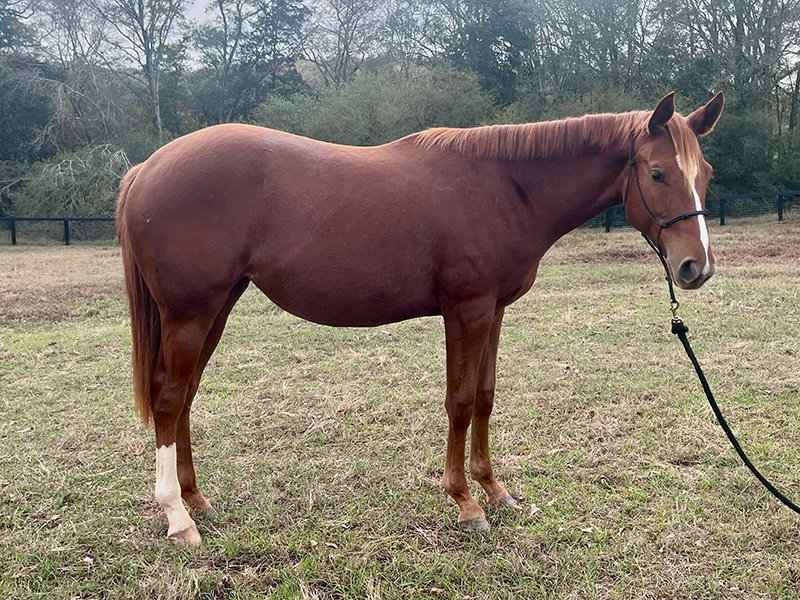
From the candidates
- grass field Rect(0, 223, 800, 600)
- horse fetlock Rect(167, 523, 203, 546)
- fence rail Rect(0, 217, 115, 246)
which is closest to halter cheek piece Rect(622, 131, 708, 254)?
grass field Rect(0, 223, 800, 600)

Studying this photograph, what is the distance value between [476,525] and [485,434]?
46cm

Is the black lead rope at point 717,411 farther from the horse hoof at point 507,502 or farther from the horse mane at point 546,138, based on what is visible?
the horse hoof at point 507,502

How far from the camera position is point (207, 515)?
8.27 ft

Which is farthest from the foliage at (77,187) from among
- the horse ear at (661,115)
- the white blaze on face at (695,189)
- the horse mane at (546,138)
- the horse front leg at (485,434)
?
the white blaze on face at (695,189)

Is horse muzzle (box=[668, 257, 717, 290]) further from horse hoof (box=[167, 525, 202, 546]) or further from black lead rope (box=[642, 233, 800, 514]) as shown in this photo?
horse hoof (box=[167, 525, 202, 546])

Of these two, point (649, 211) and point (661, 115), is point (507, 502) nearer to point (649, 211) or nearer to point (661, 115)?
point (649, 211)

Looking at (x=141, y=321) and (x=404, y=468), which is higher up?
(x=141, y=321)

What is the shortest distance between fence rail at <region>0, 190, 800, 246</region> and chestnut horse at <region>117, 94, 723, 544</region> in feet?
49.9

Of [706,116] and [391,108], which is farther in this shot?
[391,108]

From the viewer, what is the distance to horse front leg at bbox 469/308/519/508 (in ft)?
8.59

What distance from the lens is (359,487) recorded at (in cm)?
278

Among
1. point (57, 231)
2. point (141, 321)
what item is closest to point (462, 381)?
point (141, 321)

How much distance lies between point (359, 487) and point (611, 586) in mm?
1282

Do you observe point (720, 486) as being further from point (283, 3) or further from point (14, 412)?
point (283, 3)
